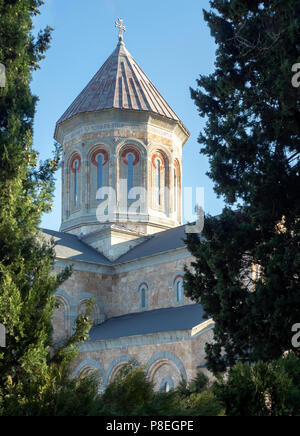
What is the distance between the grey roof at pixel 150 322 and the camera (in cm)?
1735

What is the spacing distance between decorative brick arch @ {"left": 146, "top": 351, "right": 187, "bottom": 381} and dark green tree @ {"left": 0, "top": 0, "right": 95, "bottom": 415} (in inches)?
336

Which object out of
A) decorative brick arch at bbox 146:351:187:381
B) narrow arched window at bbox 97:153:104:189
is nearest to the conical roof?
narrow arched window at bbox 97:153:104:189

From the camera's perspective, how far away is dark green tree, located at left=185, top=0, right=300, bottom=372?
8734mm

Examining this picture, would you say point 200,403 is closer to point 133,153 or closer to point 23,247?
point 23,247

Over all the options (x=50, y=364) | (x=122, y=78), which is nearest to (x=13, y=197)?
(x=50, y=364)

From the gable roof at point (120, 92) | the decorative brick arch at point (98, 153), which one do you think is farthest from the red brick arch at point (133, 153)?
the gable roof at point (120, 92)

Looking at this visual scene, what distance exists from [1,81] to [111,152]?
15894 mm

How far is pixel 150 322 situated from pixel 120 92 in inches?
425

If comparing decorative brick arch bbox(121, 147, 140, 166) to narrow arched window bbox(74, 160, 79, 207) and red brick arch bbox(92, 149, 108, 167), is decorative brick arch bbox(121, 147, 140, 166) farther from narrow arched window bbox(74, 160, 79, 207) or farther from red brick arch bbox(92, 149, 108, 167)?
narrow arched window bbox(74, 160, 79, 207)

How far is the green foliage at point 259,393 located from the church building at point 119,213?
38.9 feet
